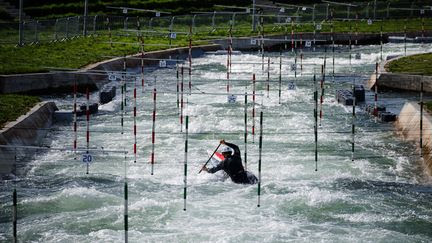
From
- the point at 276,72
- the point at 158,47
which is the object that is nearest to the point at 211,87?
Answer: the point at 276,72

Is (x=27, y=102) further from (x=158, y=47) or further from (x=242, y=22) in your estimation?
(x=242, y=22)

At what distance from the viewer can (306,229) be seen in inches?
778

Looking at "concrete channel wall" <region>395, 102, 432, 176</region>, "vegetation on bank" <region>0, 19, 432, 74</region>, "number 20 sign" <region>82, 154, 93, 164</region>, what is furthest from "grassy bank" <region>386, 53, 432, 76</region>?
"number 20 sign" <region>82, 154, 93, 164</region>

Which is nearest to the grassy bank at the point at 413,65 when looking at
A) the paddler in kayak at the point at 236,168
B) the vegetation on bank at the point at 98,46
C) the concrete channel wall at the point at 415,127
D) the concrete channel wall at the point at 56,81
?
the concrete channel wall at the point at 415,127

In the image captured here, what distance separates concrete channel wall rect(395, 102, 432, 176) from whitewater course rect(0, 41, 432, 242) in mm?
270

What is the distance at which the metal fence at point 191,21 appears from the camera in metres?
46.9

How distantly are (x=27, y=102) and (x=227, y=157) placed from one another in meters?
9.37

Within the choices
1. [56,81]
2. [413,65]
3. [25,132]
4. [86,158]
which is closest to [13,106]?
[25,132]

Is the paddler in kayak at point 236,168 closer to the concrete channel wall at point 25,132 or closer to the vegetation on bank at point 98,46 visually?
the concrete channel wall at point 25,132

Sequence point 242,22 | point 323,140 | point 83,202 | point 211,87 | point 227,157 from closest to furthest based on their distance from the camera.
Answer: point 83,202 < point 227,157 < point 323,140 < point 211,87 < point 242,22

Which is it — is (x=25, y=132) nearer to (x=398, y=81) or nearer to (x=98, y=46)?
(x=398, y=81)

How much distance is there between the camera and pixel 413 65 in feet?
134

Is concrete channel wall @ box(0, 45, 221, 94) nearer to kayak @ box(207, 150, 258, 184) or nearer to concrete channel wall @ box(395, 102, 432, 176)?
kayak @ box(207, 150, 258, 184)

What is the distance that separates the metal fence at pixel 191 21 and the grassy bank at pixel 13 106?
998 centimetres
